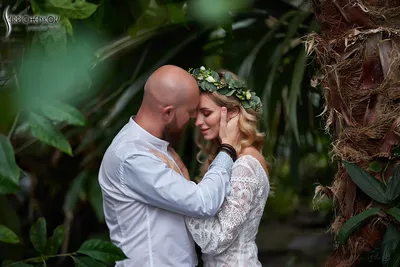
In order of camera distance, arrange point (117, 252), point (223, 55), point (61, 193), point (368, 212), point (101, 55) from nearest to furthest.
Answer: point (117, 252) → point (368, 212) → point (101, 55) → point (223, 55) → point (61, 193)

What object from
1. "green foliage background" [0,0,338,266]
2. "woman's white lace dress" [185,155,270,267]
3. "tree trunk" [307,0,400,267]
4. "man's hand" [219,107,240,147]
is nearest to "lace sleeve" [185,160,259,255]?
"woman's white lace dress" [185,155,270,267]

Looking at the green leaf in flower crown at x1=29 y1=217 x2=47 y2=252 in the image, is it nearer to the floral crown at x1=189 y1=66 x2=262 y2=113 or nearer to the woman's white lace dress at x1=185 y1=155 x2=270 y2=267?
the woman's white lace dress at x1=185 y1=155 x2=270 y2=267

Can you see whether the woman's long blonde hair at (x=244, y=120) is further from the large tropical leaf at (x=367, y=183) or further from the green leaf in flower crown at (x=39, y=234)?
the green leaf in flower crown at (x=39, y=234)

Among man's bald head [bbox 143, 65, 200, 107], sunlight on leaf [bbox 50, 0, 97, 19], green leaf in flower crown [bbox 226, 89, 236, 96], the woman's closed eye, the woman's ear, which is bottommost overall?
the woman's ear

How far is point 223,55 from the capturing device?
4156 millimetres

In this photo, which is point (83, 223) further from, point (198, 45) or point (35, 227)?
point (35, 227)

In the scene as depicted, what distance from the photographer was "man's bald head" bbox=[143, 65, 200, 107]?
282 cm

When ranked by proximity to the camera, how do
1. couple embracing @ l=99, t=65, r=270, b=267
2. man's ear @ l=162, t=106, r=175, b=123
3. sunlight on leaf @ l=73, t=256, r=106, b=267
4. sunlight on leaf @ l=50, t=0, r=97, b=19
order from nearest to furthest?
sunlight on leaf @ l=50, t=0, r=97, b=19 < sunlight on leaf @ l=73, t=256, r=106, b=267 < couple embracing @ l=99, t=65, r=270, b=267 < man's ear @ l=162, t=106, r=175, b=123

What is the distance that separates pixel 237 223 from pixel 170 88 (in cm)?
53

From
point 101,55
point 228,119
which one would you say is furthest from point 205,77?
point 101,55

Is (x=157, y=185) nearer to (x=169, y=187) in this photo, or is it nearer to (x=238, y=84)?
(x=169, y=187)

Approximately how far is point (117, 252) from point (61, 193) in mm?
2063

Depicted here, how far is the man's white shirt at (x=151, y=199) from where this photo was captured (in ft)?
8.86

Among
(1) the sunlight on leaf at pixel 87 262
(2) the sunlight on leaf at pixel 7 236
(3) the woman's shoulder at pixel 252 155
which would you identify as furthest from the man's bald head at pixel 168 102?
(2) the sunlight on leaf at pixel 7 236
